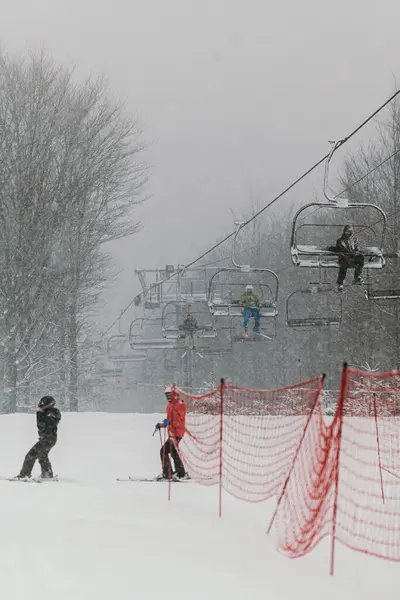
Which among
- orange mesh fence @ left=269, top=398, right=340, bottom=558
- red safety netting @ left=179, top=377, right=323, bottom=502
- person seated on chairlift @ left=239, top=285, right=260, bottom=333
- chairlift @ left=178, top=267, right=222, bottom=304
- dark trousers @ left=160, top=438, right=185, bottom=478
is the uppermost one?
chairlift @ left=178, top=267, right=222, bottom=304

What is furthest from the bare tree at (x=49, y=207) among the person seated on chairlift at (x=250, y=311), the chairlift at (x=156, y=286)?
the person seated on chairlift at (x=250, y=311)

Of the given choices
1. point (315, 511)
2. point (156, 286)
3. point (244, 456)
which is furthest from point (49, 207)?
point (315, 511)

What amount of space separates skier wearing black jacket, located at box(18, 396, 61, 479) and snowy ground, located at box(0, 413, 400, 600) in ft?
2.20

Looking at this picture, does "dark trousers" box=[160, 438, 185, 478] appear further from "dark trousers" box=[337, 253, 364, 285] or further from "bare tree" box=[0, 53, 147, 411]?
"bare tree" box=[0, 53, 147, 411]

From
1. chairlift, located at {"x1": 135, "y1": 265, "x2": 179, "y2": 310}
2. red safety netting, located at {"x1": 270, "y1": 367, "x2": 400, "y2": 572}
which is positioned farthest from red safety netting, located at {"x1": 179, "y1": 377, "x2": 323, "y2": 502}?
chairlift, located at {"x1": 135, "y1": 265, "x2": 179, "y2": 310}

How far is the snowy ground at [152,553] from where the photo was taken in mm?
5344

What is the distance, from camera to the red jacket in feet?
36.4

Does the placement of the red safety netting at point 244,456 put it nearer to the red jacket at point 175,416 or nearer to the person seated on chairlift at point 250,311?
the red jacket at point 175,416

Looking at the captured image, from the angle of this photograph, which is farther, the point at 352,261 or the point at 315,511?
the point at 352,261

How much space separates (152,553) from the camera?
20.6ft

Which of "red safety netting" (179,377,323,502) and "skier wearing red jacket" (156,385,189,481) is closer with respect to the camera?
"red safety netting" (179,377,323,502)

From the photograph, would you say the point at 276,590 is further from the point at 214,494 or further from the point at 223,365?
the point at 223,365

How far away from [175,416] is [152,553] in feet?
16.0

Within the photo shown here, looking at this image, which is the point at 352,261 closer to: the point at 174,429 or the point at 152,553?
the point at 174,429
